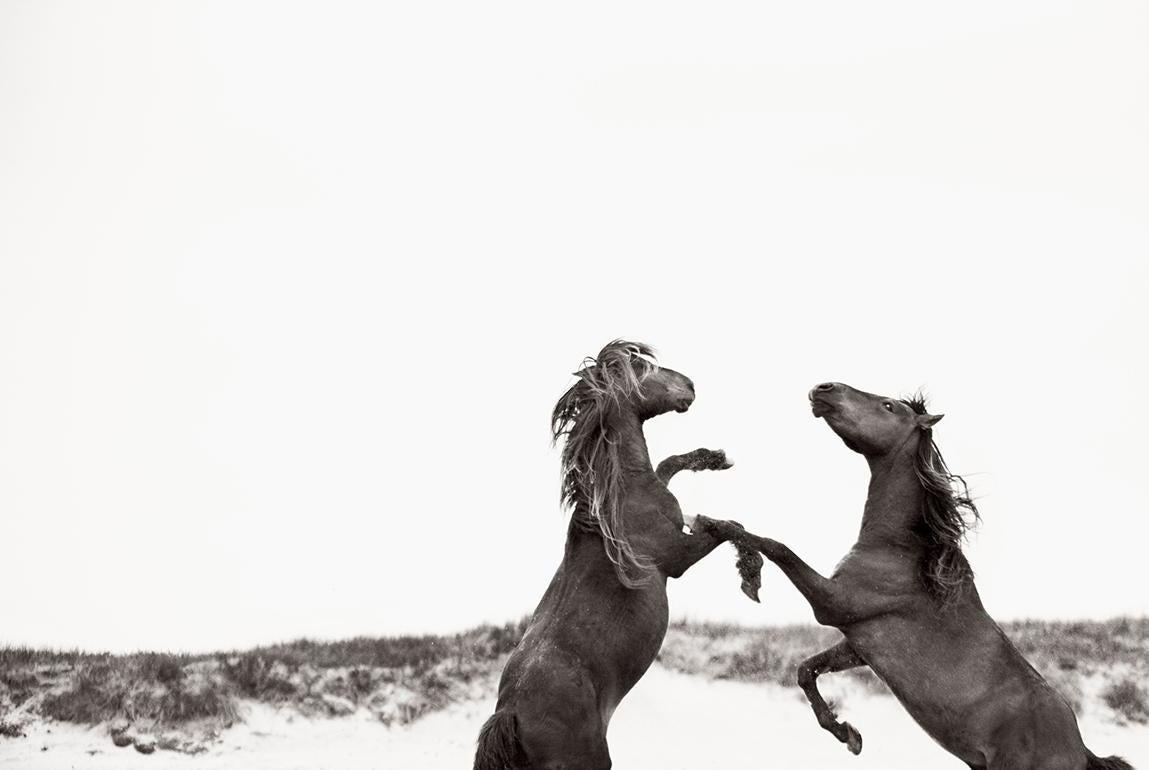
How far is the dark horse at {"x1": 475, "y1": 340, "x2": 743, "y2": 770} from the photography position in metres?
9.57

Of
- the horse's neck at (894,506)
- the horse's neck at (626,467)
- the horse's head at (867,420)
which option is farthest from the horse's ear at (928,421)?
the horse's neck at (626,467)

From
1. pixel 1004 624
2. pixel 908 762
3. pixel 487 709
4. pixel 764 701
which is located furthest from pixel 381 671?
pixel 1004 624

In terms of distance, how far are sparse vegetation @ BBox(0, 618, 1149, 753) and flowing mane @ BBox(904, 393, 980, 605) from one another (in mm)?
9490

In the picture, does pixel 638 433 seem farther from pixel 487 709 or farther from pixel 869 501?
pixel 487 709

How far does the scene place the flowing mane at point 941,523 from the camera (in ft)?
36.9

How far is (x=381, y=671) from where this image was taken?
19.9m

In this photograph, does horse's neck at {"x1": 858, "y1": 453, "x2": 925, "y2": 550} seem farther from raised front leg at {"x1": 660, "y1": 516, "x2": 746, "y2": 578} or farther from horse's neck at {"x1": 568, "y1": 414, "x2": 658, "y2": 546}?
horse's neck at {"x1": 568, "y1": 414, "x2": 658, "y2": 546}

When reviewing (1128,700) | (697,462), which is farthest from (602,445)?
(1128,700)

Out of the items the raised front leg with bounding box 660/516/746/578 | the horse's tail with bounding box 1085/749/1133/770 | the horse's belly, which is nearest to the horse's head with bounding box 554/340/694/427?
the raised front leg with bounding box 660/516/746/578

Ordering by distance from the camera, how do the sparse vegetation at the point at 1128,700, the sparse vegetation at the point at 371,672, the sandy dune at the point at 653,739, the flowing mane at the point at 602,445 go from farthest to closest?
the sparse vegetation at the point at 1128,700 < the sparse vegetation at the point at 371,672 < the sandy dune at the point at 653,739 < the flowing mane at the point at 602,445

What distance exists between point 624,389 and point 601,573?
1.49 meters

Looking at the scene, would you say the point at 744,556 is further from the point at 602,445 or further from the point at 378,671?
the point at 378,671

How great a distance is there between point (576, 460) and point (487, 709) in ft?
32.0

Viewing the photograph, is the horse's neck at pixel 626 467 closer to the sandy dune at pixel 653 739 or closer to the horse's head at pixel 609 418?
the horse's head at pixel 609 418
